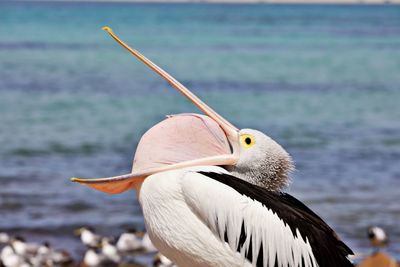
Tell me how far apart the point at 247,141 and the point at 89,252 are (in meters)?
4.71

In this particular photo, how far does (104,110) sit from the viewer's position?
16.8 meters

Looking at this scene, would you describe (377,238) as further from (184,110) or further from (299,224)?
(184,110)

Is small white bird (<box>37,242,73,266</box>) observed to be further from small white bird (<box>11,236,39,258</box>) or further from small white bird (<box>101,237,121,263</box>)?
small white bird (<box>101,237,121,263</box>)

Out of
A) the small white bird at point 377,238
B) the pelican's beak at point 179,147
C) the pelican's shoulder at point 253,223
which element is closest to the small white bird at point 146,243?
the small white bird at point 377,238

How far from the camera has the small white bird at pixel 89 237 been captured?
779 centimetres

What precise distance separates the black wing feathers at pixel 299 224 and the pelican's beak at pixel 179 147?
0.12 meters

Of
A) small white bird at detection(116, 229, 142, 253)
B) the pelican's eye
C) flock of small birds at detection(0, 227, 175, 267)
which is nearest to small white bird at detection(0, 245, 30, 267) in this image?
flock of small birds at detection(0, 227, 175, 267)

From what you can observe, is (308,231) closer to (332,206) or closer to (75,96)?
(332,206)

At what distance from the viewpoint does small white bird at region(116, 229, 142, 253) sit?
788cm

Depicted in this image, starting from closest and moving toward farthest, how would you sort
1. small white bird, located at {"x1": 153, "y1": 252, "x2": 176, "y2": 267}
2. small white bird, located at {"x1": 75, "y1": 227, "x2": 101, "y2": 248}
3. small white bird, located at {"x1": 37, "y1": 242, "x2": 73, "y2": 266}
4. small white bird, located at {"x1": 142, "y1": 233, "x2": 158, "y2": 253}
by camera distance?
1. small white bird, located at {"x1": 153, "y1": 252, "x2": 176, "y2": 267}
2. small white bird, located at {"x1": 37, "y1": 242, "x2": 73, "y2": 266}
3. small white bird, located at {"x1": 75, "y1": 227, "x2": 101, "y2": 248}
4. small white bird, located at {"x1": 142, "y1": 233, "x2": 158, "y2": 253}

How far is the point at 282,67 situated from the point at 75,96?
31.9 feet

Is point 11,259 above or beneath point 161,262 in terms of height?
beneath

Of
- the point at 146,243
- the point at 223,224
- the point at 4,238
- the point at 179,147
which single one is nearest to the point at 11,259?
the point at 4,238

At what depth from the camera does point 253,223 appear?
321cm
